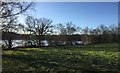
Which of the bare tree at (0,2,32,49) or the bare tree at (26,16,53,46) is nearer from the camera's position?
the bare tree at (0,2,32,49)

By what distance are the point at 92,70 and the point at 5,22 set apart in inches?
489

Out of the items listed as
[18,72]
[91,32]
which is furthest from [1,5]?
[91,32]

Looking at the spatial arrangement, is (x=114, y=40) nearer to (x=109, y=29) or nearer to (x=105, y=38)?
(x=105, y=38)

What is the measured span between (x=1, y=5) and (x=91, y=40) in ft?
110

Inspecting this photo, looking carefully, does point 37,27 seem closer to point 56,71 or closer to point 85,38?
point 85,38

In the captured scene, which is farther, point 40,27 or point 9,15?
point 40,27

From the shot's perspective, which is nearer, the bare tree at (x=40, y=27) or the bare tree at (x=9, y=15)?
the bare tree at (x=9, y=15)

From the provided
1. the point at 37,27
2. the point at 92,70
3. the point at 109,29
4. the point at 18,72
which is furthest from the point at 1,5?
the point at 109,29

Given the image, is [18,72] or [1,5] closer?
[18,72]

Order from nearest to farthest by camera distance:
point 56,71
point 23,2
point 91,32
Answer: point 56,71 → point 23,2 → point 91,32

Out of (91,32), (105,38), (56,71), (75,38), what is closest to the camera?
(56,71)

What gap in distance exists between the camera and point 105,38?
52.0 meters

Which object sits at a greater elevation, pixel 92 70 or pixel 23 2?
pixel 23 2

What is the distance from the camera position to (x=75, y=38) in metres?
48.6
